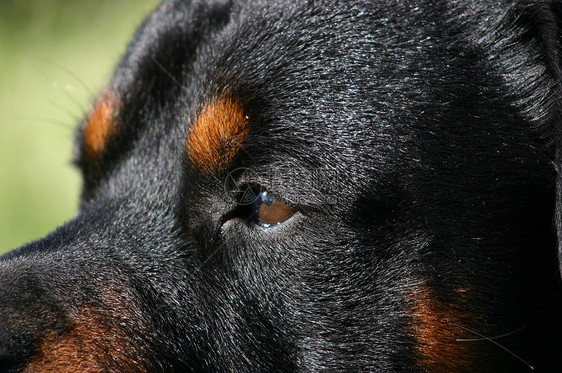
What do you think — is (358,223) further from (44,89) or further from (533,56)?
(44,89)

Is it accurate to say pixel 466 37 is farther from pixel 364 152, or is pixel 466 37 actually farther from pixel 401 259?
pixel 401 259

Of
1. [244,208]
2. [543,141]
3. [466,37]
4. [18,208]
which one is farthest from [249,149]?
[18,208]

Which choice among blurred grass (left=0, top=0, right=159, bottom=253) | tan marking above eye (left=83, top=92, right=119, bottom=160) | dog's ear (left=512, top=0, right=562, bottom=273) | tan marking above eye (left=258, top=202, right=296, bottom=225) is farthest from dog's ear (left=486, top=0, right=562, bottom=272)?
blurred grass (left=0, top=0, right=159, bottom=253)

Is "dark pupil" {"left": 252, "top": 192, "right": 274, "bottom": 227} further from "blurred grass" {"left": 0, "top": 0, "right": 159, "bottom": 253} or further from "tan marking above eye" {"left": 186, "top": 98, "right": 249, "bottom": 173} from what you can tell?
"blurred grass" {"left": 0, "top": 0, "right": 159, "bottom": 253}

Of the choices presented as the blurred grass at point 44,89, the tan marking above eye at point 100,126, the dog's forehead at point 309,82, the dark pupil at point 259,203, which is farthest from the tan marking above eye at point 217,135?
the blurred grass at point 44,89

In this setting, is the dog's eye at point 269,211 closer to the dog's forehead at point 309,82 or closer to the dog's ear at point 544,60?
the dog's forehead at point 309,82

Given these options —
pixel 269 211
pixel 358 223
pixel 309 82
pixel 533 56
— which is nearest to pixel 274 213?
pixel 269 211
